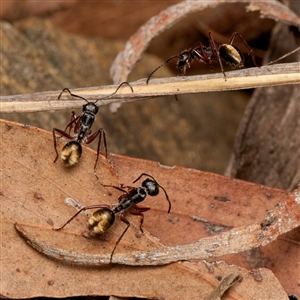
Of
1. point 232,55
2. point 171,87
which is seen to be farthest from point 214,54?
point 171,87

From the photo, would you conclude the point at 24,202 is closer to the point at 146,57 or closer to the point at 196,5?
the point at 196,5

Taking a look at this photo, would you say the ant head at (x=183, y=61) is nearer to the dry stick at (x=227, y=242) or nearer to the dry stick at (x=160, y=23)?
the dry stick at (x=160, y=23)

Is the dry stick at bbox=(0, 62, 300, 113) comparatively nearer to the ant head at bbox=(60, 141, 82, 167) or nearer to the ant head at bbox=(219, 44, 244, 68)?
the ant head at bbox=(60, 141, 82, 167)

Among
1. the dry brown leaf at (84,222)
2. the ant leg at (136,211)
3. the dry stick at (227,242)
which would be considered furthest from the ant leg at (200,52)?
the dry stick at (227,242)

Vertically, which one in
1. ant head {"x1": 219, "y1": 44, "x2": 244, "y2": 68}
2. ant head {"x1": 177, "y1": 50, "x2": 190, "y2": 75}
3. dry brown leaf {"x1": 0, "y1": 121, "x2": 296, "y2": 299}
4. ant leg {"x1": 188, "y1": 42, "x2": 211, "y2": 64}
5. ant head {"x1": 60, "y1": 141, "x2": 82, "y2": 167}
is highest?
ant head {"x1": 219, "y1": 44, "x2": 244, "y2": 68}

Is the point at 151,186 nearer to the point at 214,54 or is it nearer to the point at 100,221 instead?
the point at 100,221

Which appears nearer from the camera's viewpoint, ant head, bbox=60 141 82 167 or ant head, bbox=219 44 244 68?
ant head, bbox=60 141 82 167

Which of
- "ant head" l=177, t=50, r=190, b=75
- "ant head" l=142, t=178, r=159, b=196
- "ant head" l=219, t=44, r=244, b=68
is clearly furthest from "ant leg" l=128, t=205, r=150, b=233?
"ant head" l=177, t=50, r=190, b=75
